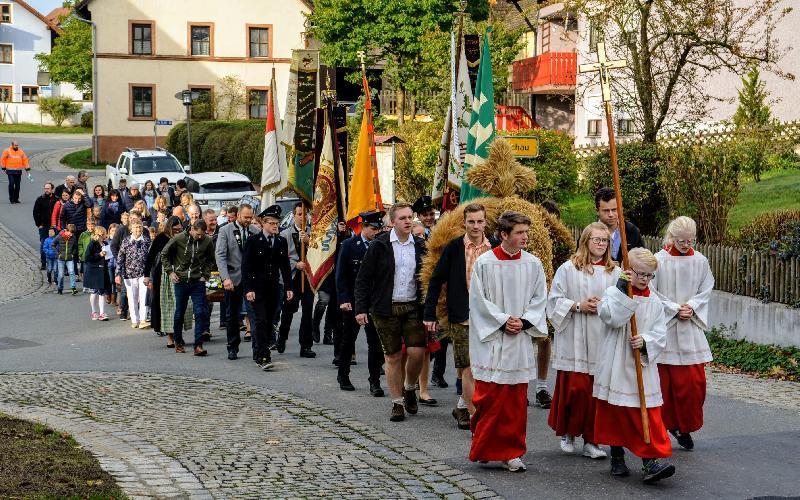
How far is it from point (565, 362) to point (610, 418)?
2.35 feet

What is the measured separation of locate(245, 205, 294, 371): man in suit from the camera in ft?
46.3

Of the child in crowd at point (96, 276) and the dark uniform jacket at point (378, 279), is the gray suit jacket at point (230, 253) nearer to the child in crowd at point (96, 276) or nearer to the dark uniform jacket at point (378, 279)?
the child in crowd at point (96, 276)

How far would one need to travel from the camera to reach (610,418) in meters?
8.59

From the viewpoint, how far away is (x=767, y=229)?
16031mm

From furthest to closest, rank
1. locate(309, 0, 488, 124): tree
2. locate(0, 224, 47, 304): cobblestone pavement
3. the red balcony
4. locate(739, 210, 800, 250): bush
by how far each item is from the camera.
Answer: locate(309, 0, 488, 124): tree → the red balcony → locate(0, 224, 47, 304): cobblestone pavement → locate(739, 210, 800, 250): bush

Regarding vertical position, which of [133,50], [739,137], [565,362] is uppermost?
[133,50]

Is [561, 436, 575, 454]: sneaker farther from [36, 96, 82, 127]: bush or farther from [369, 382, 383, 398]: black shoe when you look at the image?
[36, 96, 82, 127]: bush

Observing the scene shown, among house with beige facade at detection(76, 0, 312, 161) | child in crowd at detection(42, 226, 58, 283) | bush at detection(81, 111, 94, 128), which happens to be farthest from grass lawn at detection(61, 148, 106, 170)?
child in crowd at detection(42, 226, 58, 283)

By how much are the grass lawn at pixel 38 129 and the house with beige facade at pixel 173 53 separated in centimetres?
2363

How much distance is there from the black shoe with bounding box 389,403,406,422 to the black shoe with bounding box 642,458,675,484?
116 inches

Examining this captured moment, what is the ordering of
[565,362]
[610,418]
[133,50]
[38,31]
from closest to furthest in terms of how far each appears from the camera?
[610,418] < [565,362] < [133,50] < [38,31]

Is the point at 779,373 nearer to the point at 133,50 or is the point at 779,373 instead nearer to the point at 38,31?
the point at 133,50

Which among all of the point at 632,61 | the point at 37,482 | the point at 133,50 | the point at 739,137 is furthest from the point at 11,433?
the point at 133,50

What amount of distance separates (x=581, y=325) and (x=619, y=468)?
1.14 meters
